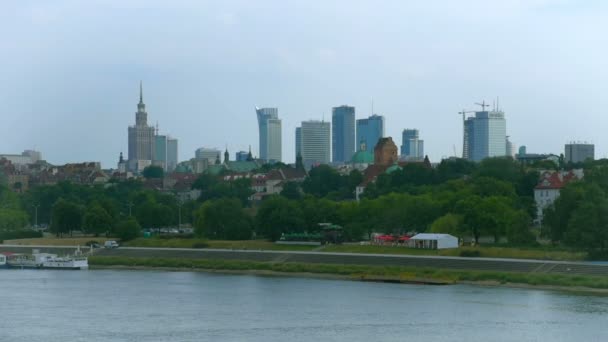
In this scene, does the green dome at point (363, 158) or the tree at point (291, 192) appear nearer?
the tree at point (291, 192)

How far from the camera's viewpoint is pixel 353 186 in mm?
105688

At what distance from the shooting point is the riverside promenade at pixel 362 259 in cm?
5091

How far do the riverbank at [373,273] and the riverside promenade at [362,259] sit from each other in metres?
0.92

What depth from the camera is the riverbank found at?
48.3m

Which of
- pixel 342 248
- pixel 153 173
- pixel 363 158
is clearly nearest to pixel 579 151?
pixel 363 158

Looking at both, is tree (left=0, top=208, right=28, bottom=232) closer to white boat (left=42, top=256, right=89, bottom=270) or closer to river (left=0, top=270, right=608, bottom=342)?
white boat (left=42, top=256, right=89, bottom=270)

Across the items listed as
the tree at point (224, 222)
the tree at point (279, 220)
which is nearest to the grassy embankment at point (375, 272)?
the tree at point (279, 220)

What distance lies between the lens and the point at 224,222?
7162cm

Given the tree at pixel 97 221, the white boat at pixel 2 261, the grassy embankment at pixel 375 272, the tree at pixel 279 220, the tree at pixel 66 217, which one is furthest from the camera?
the tree at pixel 66 217

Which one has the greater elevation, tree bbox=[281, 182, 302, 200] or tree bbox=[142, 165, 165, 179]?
tree bbox=[142, 165, 165, 179]

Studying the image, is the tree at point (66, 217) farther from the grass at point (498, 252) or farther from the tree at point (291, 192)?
the grass at point (498, 252)

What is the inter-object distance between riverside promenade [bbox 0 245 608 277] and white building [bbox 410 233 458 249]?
8.48 ft

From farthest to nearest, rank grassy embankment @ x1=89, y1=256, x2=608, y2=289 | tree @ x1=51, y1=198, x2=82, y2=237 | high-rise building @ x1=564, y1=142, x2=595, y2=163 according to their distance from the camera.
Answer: high-rise building @ x1=564, y1=142, x2=595, y2=163, tree @ x1=51, y1=198, x2=82, y2=237, grassy embankment @ x1=89, y1=256, x2=608, y2=289

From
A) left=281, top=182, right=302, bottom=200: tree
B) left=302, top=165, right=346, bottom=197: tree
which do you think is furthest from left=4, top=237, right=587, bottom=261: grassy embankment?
left=302, top=165, right=346, bottom=197: tree
